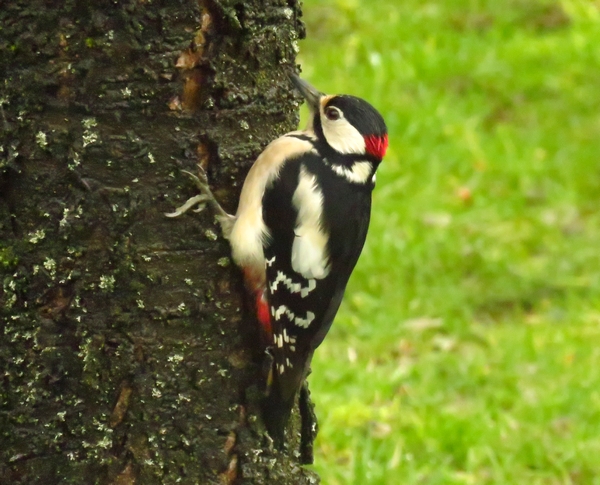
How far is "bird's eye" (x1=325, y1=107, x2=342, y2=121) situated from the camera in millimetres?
2977

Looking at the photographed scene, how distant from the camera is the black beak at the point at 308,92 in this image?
273 centimetres

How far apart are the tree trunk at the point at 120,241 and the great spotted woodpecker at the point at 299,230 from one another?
0.27 feet

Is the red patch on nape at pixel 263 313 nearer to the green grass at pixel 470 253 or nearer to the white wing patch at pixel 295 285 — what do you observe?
the white wing patch at pixel 295 285

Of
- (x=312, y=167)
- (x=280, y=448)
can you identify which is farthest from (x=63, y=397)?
(x=312, y=167)

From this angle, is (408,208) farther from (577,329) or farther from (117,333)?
(117,333)

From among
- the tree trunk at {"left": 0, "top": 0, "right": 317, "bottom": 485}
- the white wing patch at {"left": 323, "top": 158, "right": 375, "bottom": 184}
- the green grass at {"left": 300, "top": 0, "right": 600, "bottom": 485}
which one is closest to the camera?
the tree trunk at {"left": 0, "top": 0, "right": 317, "bottom": 485}

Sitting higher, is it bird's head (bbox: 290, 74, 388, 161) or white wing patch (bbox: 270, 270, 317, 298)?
bird's head (bbox: 290, 74, 388, 161)

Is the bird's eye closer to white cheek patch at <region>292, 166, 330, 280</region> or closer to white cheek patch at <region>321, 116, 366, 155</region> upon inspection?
white cheek patch at <region>321, 116, 366, 155</region>

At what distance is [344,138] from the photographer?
296 centimetres

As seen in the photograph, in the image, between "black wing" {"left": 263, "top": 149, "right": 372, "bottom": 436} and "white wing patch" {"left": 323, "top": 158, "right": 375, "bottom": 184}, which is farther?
"white wing patch" {"left": 323, "top": 158, "right": 375, "bottom": 184}

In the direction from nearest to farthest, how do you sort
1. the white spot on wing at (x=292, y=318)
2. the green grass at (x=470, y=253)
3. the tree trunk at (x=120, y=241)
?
1. the tree trunk at (x=120, y=241)
2. the white spot on wing at (x=292, y=318)
3. the green grass at (x=470, y=253)

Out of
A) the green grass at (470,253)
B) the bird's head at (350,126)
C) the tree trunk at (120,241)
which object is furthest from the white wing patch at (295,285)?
the green grass at (470,253)

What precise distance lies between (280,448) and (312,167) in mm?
774

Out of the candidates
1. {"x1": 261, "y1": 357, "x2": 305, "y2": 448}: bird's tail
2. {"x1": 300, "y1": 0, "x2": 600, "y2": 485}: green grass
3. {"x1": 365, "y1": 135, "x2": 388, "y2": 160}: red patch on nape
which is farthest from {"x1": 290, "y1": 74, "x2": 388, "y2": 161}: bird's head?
{"x1": 300, "y1": 0, "x2": 600, "y2": 485}: green grass
